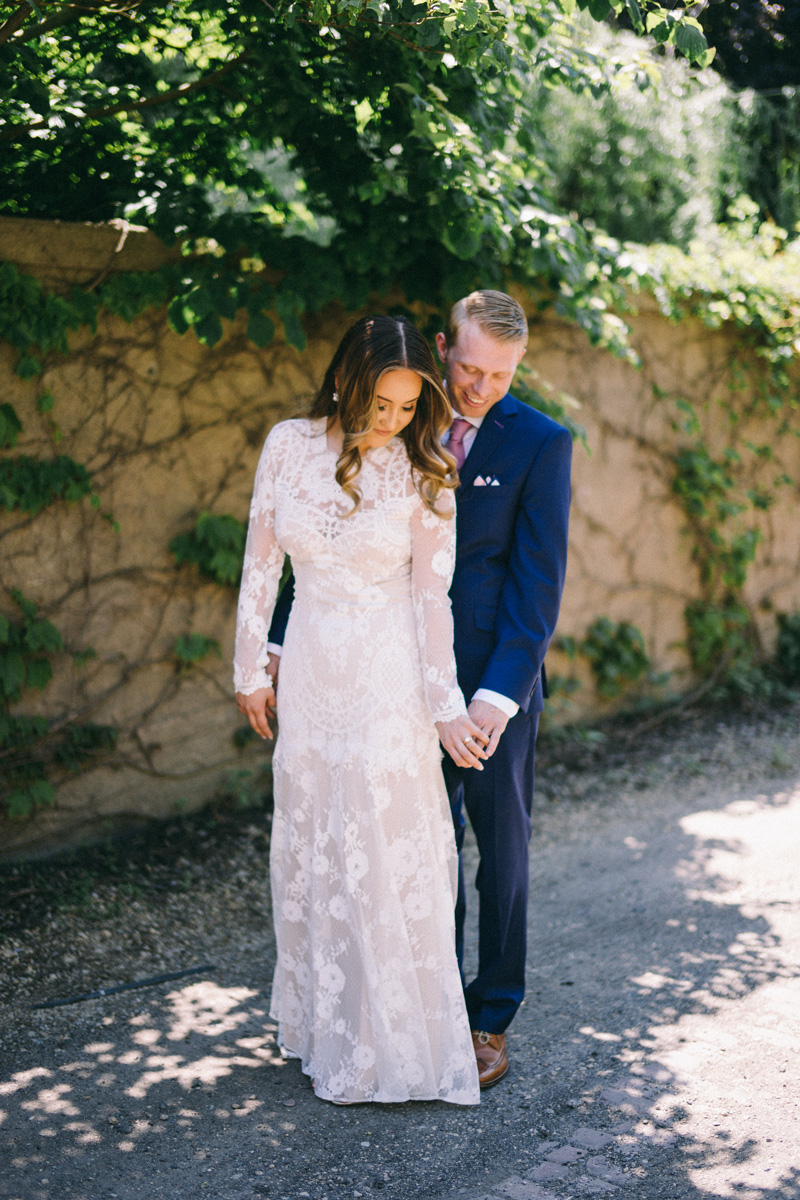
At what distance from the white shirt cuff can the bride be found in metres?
0.07

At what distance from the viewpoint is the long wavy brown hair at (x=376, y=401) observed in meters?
2.29

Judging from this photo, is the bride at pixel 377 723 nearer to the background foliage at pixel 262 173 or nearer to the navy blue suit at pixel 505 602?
the navy blue suit at pixel 505 602

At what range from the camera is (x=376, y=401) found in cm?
230

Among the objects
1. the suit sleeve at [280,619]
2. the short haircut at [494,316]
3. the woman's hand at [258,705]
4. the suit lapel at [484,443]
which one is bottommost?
the woman's hand at [258,705]

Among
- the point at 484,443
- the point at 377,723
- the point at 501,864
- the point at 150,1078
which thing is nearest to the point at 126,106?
the point at 484,443

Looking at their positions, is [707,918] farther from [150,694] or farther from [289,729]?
[150,694]

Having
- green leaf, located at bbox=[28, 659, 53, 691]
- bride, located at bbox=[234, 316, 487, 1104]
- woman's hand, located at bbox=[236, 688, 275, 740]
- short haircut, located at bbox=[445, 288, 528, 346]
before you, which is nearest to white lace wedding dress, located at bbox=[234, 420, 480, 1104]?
bride, located at bbox=[234, 316, 487, 1104]

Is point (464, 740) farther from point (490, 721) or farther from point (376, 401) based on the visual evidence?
point (376, 401)

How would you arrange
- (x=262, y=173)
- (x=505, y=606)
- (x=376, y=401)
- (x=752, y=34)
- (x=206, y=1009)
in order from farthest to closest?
(x=752, y=34), (x=262, y=173), (x=206, y=1009), (x=505, y=606), (x=376, y=401)

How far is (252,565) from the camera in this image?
8.22 feet

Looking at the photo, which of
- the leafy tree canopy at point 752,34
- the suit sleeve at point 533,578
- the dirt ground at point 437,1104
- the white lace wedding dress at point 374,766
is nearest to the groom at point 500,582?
the suit sleeve at point 533,578

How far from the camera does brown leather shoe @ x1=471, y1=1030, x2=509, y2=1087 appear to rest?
2.54m

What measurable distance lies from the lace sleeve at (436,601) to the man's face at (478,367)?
30cm

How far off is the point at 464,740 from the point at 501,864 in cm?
42
